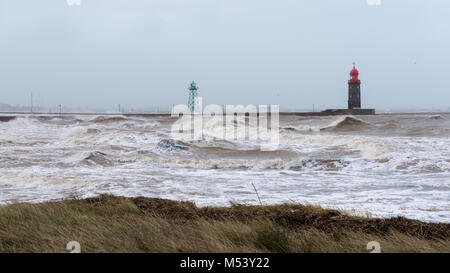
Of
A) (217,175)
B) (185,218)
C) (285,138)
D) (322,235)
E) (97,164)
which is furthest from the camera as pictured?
(285,138)

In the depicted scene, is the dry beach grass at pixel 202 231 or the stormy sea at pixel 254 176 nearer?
the dry beach grass at pixel 202 231

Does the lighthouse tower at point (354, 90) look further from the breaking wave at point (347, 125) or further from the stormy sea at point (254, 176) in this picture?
the stormy sea at point (254, 176)

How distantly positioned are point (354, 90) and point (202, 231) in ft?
156

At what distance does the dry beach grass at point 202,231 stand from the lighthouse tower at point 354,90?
45.9m

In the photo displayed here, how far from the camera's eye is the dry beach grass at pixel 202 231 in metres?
2.99

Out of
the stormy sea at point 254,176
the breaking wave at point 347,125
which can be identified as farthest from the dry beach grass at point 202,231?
the breaking wave at point 347,125

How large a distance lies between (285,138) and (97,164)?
1146cm

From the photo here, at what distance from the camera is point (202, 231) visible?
3385 mm

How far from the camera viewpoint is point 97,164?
1268 cm

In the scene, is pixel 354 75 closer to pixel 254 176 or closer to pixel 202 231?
pixel 254 176

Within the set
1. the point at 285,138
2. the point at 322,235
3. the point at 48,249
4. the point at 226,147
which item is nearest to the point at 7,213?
the point at 48,249
